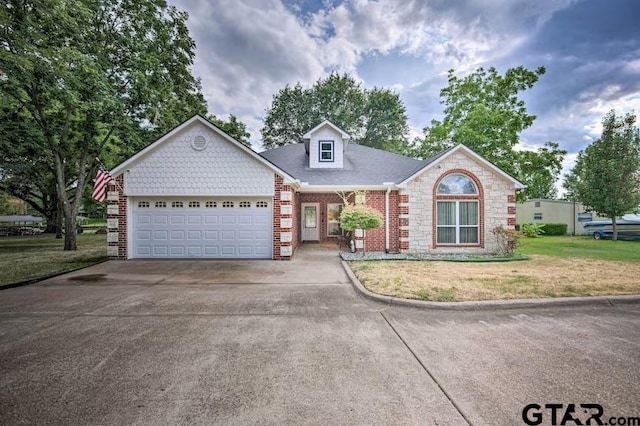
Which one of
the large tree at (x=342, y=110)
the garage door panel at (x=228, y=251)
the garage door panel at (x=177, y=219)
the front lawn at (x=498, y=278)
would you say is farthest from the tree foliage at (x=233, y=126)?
the front lawn at (x=498, y=278)

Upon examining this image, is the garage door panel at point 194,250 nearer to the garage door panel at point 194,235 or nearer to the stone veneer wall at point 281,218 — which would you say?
the garage door panel at point 194,235

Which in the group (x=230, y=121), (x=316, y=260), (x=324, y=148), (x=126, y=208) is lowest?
(x=316, y=260)

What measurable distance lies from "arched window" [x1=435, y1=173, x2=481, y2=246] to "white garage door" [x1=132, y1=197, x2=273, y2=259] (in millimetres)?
7862

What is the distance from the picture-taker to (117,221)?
11.5m

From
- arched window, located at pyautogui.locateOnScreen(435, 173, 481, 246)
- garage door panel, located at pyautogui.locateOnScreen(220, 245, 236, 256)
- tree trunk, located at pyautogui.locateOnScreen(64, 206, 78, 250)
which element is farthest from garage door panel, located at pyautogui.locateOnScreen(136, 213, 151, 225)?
arched window, located at pyautogui.locateOnScreen(435, 173, 481, 246)

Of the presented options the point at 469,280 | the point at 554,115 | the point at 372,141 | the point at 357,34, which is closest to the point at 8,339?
the point at 469,280

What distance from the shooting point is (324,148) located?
15.5 metres

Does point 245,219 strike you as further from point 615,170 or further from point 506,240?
point 615,170

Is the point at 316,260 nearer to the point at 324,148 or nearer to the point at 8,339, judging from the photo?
the point at 324,148

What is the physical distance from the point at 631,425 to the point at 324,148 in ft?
47.2

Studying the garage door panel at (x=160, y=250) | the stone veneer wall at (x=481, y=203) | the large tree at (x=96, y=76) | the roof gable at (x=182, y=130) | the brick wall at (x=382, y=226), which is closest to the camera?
the large tree at (x=96, y=76)

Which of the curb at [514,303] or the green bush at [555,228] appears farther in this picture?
the green bush at [555,228]

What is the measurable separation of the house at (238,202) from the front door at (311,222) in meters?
3.74

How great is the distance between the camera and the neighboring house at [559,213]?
28.5 m
